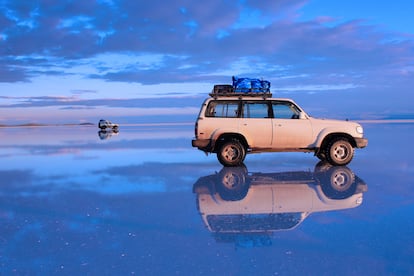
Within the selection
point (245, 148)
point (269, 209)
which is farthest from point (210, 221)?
point (245, 148)

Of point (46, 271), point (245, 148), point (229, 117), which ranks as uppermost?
Result: point (229, 117)

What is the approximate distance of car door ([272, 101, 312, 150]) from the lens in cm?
1185

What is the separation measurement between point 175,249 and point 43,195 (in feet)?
15.1

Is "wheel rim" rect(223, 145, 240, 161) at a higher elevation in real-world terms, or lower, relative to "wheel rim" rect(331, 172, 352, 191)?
higher

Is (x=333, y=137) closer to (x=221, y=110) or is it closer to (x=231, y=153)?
(x=231, y=153)

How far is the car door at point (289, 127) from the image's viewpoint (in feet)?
38.9

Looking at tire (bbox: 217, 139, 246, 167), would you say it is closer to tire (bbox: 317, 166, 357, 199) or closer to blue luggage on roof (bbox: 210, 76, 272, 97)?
blue luggage on roof (bbox: 210, 76, 272, 97)

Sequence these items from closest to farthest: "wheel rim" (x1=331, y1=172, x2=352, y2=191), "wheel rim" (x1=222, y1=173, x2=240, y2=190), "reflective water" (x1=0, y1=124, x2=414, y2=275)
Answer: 1. "reflective water" (x1=0, y1=124, x2=414, y2=275)
2. "wheel rim" (x1=331, y1=172, x2=352, y2=191)
3. "wheel rim" (x1=222, y1=173, x2=240, y2=190)

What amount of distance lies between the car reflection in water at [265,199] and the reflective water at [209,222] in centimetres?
2

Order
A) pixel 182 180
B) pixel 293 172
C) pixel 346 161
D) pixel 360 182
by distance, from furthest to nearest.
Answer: pixel 346 161 < pixel 293 172 < pixel 182 180 < pixel 360 182

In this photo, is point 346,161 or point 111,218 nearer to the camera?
point 111,218

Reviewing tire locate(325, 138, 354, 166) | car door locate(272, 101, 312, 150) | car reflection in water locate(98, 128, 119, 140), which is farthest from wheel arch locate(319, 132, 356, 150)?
car reflection in water locate(98, 128, 119, 140)

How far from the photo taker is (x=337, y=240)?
495 centimetres

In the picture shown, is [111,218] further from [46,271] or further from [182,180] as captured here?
[182,180]
